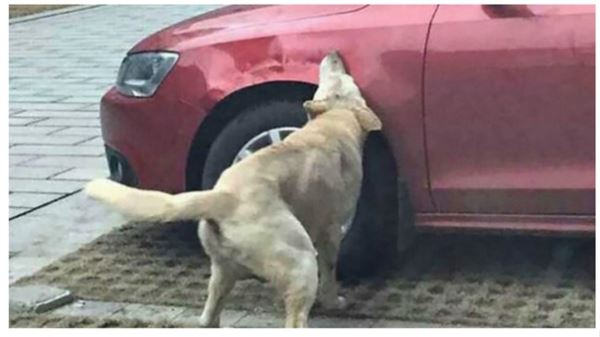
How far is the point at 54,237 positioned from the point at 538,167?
6.14 ft

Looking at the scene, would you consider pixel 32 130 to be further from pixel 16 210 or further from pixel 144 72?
pixel 144 72

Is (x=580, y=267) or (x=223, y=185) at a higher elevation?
(x=223, y=185)

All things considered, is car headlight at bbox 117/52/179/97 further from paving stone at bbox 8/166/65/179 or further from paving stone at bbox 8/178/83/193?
paving stone at bbox 8/166/65/179

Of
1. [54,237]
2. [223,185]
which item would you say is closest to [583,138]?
[223,185]

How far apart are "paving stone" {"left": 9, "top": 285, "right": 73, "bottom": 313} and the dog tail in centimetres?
80

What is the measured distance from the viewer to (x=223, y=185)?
3.71 metres

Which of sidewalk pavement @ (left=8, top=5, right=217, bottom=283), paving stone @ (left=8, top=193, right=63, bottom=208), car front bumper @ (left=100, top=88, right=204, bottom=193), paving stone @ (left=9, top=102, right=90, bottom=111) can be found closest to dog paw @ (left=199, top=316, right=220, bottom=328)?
car front bumper @ (left=100, top=88, right=204, bottom=193)

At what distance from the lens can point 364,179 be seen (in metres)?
4.29

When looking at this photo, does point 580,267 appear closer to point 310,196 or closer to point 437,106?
point 437,106

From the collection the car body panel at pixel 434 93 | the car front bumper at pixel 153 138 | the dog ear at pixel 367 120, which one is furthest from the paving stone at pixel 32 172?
the dog ear at pixel 367 120

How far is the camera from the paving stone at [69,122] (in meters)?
6.75

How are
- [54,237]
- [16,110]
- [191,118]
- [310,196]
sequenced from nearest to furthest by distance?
[310,196] → [191,118] → [54,237] → [16,110]

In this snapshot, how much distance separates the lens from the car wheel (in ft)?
14.1

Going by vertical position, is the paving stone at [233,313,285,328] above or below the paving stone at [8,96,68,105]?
above
